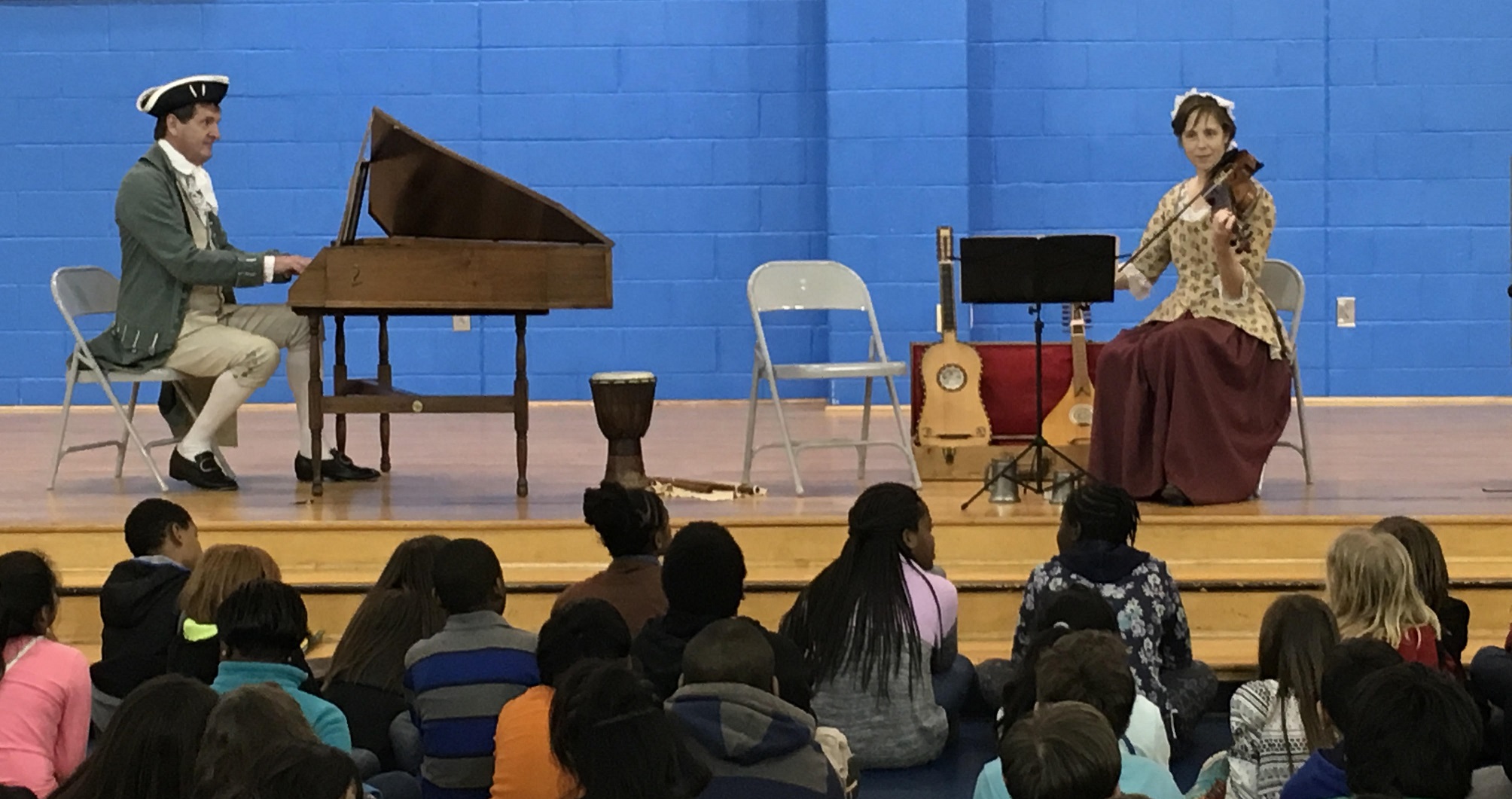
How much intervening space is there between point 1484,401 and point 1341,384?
0.63 metres

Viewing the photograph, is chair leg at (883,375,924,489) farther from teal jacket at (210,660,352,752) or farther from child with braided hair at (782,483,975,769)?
teal jacket at (210,660,352,752)

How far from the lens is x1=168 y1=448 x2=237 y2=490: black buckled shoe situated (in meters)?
5.72

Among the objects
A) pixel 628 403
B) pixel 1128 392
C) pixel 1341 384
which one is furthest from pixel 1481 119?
pixel 628 403

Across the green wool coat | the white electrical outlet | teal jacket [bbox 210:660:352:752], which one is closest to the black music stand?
the green wool coat

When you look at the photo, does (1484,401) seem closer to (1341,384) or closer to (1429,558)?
(1341,384)

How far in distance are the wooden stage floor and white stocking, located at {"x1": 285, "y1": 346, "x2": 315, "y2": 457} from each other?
14cm

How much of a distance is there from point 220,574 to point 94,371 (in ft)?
7.62

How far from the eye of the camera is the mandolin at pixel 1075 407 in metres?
6.02

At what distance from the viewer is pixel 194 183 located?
5.74 meters

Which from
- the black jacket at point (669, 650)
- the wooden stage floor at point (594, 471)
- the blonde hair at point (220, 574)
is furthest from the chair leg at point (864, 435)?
the blonde hair at point (220, 574)

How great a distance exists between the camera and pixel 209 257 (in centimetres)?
556

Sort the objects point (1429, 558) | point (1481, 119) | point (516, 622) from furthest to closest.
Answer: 1. point (1481, 119)
2. point (516, 622)
3. point (1429, 558)

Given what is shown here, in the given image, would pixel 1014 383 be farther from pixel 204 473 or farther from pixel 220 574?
pixel 220 574

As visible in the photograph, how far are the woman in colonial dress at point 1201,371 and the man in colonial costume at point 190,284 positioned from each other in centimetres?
241
